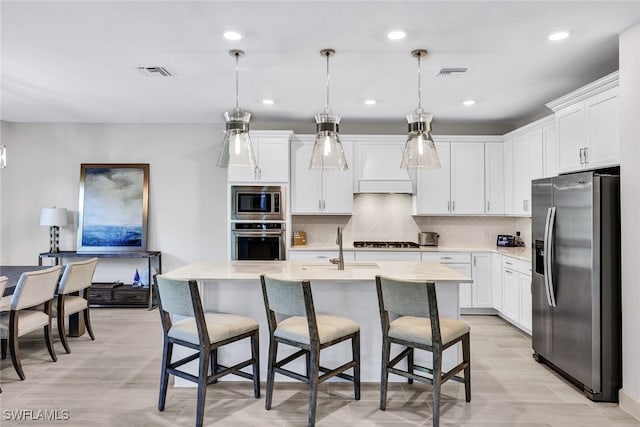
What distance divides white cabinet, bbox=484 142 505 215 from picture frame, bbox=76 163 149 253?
4720mm

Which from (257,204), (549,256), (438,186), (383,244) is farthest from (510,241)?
(257,204)

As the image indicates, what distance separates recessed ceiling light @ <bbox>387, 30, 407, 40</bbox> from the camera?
3028 millimetres

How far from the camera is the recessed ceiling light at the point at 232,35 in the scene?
3.02 m

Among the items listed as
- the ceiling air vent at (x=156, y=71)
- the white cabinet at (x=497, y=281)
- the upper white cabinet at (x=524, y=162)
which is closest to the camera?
the ceiling air vent at (x=156, y=71)

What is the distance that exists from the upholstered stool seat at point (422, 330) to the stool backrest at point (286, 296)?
0.67m

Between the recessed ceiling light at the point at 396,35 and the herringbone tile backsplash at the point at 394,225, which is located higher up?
the recessed ceiling light at the point at 396,35

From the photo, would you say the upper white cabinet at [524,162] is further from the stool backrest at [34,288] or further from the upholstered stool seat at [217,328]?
the stool backrest at [34,288]

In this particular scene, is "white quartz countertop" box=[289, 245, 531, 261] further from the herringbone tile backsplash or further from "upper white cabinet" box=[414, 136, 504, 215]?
"upper white cabinet" box=[414, 136, 504, 215]

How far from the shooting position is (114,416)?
286 cm

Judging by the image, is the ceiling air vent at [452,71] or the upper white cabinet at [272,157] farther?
the upper white cabinet at [272,157]

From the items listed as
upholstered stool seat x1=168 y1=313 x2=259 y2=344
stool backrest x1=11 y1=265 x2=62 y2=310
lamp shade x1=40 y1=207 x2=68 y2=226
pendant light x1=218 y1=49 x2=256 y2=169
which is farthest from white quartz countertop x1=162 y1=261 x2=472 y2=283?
lamp shade x1=40 y1=207 x2=68 y2=226

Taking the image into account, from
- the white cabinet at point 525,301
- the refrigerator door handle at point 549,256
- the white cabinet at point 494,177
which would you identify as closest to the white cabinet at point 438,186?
the white cabinet at point 494,177

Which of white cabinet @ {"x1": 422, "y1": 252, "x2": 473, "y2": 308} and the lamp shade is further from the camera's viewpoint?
the lamp shade

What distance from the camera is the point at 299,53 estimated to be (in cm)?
345
